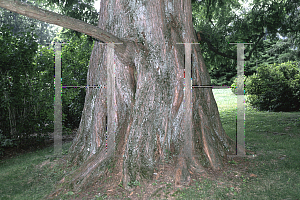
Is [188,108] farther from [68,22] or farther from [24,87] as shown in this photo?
[24,87]

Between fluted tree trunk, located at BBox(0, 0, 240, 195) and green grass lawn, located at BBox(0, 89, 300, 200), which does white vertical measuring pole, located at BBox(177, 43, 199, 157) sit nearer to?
fluted tree trunk, located at BBox(0, 0, 240, 195)

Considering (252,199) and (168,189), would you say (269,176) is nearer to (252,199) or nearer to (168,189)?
(252,199)

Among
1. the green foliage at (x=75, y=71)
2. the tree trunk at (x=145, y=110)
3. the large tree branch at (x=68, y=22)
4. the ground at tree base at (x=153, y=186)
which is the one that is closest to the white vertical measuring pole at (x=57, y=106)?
the tree trunk at (x=145, y=110)

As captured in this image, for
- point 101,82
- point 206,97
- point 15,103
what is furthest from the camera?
point 15,103

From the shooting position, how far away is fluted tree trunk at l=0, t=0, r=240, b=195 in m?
4.07

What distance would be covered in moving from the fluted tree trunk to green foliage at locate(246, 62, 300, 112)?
8794 millimetres

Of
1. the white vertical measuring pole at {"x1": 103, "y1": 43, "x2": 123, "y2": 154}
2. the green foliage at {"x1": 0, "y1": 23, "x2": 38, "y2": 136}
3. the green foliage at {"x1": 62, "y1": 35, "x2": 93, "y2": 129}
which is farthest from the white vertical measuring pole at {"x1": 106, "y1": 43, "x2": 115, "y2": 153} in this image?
the green foliage at {"x1": 62, "y1": 35, "x2": 93, "y2": 129}

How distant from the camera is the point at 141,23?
4.30 metres

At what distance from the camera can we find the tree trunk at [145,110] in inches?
161

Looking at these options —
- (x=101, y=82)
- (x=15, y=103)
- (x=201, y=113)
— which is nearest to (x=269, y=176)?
(x=201, y=113)

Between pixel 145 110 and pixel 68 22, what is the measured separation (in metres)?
1.78

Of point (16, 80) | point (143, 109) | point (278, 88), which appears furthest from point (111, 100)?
point (278, 88)

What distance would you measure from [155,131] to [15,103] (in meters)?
4.03

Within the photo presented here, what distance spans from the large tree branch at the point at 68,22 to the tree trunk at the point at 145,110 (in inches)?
7.1
